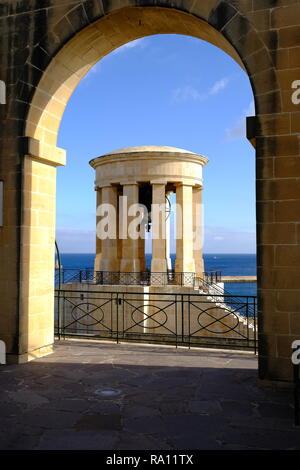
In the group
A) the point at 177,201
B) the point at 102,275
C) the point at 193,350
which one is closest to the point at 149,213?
the point at 177,201

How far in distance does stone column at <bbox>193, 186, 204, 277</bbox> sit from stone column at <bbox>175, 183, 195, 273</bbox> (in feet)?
5.34

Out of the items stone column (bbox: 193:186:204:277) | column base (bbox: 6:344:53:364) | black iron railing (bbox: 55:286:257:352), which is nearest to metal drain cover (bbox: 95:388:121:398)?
column base (bbox: 6:344:53:364)

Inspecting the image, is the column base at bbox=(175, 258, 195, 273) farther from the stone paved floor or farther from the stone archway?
the stone archway

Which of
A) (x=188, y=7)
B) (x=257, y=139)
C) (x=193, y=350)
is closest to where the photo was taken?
(x=257, y=139)

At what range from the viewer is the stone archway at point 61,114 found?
6387 mm

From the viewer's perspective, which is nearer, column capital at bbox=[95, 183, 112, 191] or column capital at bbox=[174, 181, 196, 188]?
column capital at bbox=[174, 181, 196, 188]

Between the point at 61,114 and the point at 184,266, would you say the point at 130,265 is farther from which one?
the point at 61,114

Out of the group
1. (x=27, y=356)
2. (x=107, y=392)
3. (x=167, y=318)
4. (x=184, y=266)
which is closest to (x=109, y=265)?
(x=184, y=266)

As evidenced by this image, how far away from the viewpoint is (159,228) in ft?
81.8

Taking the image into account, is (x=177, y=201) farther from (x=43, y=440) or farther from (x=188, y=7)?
(x=43, y=440)

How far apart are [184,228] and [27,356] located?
17850 millimetres

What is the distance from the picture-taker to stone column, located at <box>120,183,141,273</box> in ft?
80.9

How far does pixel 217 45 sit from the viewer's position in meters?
7.97
